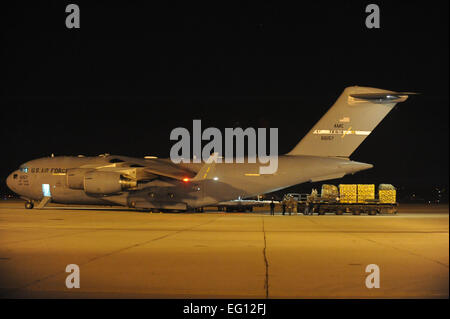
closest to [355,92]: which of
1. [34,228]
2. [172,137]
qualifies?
[172,137]

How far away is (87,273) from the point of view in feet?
35.2

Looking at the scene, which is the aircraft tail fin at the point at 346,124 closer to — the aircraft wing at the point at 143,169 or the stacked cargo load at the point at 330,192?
the stacked cargo load at the point at 330,192

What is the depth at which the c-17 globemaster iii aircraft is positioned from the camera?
33281mm

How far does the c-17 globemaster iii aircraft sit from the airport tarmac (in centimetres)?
1380

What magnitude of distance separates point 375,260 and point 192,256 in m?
4.35

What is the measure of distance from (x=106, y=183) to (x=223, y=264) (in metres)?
22.6

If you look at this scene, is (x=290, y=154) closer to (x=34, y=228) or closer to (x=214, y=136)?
(x=214, y=136)

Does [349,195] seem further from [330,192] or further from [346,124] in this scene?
[346,124]

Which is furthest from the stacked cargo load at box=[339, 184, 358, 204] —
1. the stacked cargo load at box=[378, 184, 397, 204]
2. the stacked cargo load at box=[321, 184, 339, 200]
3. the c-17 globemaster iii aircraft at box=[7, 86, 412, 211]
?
the c-17 globemaster iii aircraft at box=[7, 86, 412, 211]

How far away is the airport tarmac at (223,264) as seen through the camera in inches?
361

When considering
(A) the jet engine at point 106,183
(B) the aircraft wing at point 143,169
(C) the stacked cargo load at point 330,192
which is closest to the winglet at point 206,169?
(B) the aircraft wing at point 143,169

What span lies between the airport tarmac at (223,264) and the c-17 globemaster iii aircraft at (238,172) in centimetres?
1380

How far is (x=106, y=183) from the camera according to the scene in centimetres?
3350

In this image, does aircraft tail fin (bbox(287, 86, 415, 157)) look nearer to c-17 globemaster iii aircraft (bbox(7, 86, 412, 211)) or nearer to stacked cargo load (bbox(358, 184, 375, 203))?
c-17 globemaster iii aircraft (bbox(7, 86, 412, 211))
